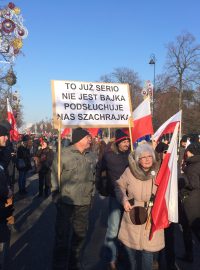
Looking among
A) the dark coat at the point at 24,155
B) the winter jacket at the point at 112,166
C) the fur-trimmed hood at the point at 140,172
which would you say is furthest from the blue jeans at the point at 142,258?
the dark coat at the point at 24,155

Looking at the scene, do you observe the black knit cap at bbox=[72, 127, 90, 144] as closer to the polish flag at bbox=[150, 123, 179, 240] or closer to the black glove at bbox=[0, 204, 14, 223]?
the polish flag at bbox=[150, 123, 179, 240]

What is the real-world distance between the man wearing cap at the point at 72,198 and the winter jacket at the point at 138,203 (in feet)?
2.79

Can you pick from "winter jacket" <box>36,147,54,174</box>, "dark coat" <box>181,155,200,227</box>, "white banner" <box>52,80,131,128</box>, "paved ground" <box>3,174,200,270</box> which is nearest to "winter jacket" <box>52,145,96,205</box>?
"white banner" <box>52,80,131,128</box>

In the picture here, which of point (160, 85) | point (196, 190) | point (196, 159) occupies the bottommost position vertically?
point (196, 190)

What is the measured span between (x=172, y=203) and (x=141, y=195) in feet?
1.10

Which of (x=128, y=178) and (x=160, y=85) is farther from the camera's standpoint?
(x=160, y=85)

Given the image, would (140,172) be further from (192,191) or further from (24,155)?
(24,155)

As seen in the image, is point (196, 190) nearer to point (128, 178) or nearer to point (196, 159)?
point (196, 159)

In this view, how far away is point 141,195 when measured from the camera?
14.2 ft

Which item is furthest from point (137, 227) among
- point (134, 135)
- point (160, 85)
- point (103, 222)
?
point (160, 85)

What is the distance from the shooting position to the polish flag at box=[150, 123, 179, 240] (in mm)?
4215

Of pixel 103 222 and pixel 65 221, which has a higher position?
pixel 65 221

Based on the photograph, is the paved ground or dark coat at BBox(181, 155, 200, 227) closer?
dark coat at BBox(181, 155, 200, 227)

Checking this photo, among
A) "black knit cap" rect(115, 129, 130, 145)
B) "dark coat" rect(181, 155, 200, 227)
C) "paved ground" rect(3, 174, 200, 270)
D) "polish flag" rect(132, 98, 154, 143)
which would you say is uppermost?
"polish flag" rect(132, 98, 154, 143)
